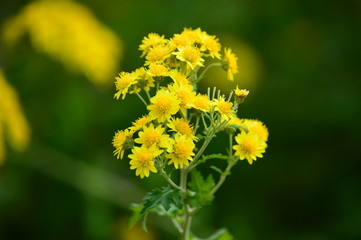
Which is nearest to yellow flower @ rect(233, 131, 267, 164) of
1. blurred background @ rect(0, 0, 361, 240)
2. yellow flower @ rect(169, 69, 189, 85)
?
yellow flower @ rect(169, 69, 189, 85)

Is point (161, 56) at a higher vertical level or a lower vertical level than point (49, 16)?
lower

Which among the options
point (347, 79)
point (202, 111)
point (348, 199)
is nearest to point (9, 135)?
point (202, 111)

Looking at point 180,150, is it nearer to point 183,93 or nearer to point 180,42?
point 183,93

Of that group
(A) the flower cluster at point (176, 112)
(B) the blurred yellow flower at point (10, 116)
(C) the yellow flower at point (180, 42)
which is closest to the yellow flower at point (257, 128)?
(A) the flower cluster at point (176, 112)

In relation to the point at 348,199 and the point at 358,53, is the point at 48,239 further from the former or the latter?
the point at 358,53

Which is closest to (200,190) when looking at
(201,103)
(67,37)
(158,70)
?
(201,103)

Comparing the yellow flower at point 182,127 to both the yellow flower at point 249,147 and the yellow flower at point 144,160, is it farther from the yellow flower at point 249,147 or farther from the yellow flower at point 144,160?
the yellow flower at point 249,147

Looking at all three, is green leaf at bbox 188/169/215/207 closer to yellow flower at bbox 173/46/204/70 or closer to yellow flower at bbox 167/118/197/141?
yellow flower at bbox 167/118/197/141
